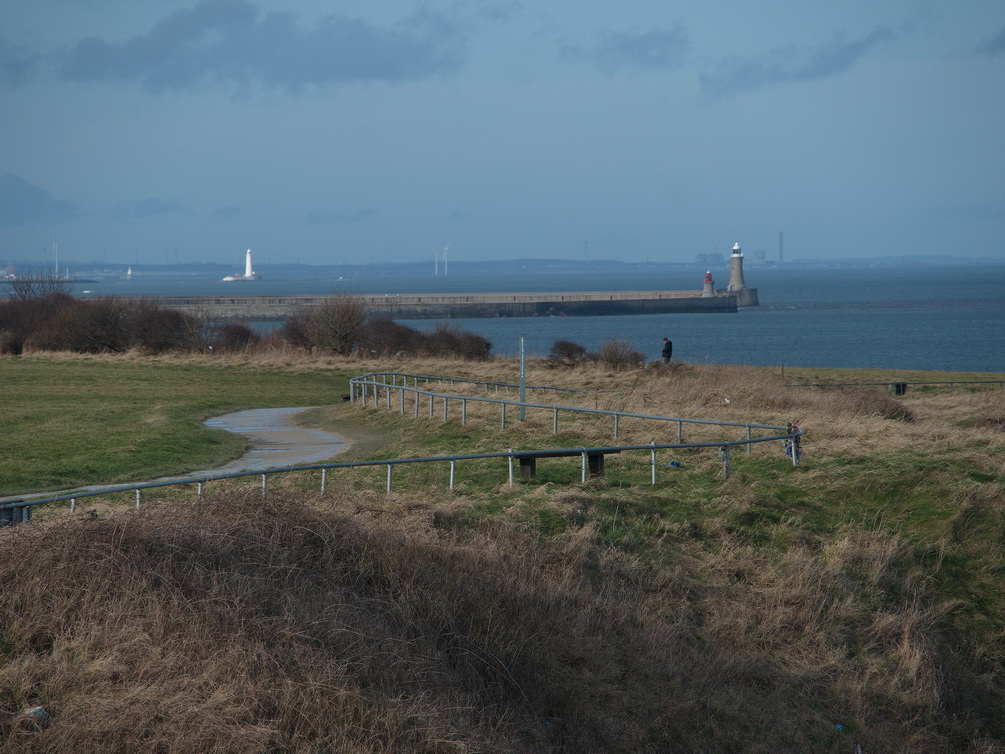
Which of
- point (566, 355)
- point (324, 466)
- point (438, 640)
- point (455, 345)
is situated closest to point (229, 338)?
point (455, 345)

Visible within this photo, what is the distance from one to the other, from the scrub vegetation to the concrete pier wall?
10039cm

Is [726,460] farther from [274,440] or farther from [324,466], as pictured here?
[274,440]

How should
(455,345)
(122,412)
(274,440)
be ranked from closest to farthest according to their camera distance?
(274,440) → (122,412) → (455,345)

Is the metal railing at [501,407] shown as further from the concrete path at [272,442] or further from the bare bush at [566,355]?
the bare bush at [566,355]

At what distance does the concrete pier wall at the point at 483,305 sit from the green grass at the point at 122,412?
251ft

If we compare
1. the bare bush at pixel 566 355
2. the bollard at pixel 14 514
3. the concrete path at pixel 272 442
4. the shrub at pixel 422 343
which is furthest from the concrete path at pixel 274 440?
the shrub at pixel 422 343

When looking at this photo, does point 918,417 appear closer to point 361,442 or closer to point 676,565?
point 361,442

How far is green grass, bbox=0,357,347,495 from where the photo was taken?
17.0 m

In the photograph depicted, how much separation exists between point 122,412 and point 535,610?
17411 mm

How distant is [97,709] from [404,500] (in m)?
6.24

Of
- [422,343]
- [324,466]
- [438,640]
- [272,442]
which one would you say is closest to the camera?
[438,640]

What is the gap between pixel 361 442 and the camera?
2080 centimetres

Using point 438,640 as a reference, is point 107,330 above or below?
above

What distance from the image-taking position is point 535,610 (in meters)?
9.66
